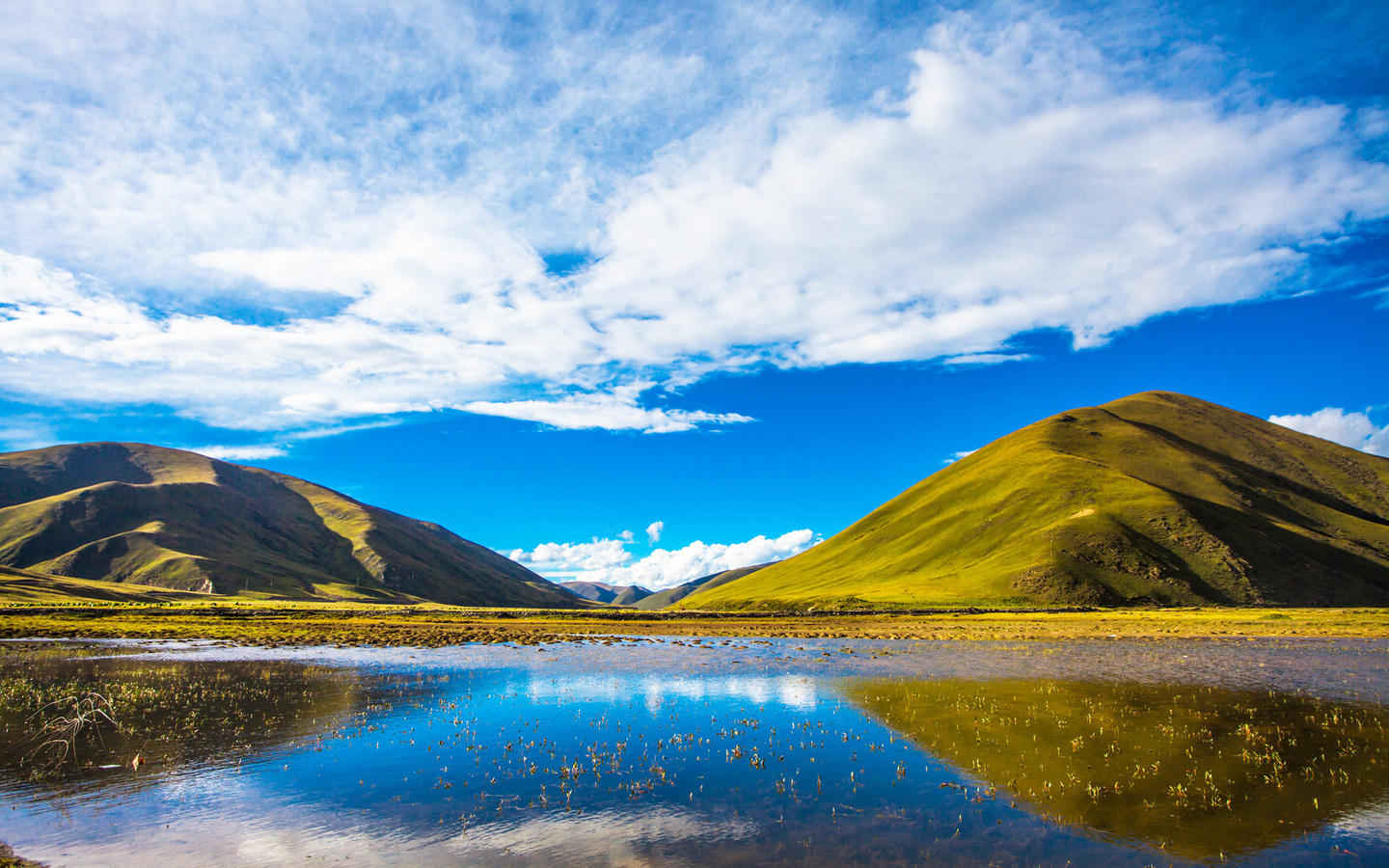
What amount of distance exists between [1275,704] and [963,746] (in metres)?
22.5

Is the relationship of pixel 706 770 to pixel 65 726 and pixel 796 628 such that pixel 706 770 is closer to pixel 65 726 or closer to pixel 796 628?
pixel 65 726

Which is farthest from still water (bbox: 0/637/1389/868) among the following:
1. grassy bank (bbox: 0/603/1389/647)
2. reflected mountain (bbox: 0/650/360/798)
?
grassy bank (bbox: 0/603/1389/647)

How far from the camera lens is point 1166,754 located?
27.0m

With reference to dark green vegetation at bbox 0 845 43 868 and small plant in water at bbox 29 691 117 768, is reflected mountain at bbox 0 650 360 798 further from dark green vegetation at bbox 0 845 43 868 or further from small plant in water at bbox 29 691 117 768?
dark green vegetation at bbox 0 845 43 868

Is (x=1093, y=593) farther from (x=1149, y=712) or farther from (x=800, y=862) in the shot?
(x=800, y=862)

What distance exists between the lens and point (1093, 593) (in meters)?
157

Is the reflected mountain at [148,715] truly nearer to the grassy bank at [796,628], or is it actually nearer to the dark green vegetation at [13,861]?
the dark green vegetation at [13,861]

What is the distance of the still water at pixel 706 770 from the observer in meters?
18.1

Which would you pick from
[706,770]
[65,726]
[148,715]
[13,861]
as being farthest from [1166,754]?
[148,715]

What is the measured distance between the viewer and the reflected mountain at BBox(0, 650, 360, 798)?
2539 cm

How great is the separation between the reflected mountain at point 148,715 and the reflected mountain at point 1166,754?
29.9m

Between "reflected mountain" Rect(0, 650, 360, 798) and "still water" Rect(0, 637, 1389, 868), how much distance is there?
0.24m

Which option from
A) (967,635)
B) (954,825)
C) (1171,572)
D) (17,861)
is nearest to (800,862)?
(954,825)

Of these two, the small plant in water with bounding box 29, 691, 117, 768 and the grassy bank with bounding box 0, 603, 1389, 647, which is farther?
the grassy bank with bounding box 0, 603, 1389, 647
